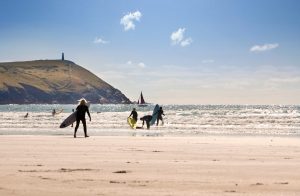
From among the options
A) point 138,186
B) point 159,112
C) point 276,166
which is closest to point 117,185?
point 138,186

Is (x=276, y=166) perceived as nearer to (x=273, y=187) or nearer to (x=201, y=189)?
(x=273, y=187)

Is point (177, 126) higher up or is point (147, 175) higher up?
point (147, 175)

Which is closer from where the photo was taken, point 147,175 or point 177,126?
point 147,175

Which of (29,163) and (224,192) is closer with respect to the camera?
(224,192)

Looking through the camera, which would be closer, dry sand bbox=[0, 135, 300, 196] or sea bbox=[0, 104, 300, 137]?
dry sand bbox=[0, 135, 300, 196]

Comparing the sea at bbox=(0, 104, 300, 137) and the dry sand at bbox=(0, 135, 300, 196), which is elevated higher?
the dry sand at bbox=(0, 135, 300, 196)

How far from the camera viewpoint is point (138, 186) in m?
6.51

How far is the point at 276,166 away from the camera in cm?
909

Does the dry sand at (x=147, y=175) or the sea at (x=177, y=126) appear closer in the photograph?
the dry sand at (x=147, y=175)

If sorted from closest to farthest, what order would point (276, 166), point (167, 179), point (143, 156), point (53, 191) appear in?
1. point (53, 191)
2. point (167, 179)
3. point (276, 166)
4. point (143, 156)

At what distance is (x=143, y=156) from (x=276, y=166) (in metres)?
3.25

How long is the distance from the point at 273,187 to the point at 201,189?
3.47 feet

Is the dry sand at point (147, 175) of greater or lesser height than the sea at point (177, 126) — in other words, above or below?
above

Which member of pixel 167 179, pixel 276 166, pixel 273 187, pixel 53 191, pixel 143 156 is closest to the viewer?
pixel 53 191
